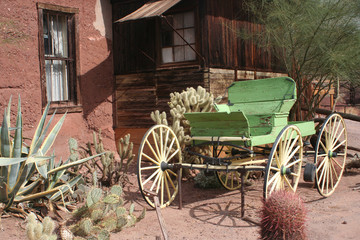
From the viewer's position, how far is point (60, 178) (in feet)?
16.3

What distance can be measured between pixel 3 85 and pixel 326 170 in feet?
18.6

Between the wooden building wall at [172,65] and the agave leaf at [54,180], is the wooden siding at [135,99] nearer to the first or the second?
the wooden building wall at [172,65]

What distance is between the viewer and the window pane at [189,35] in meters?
8.27

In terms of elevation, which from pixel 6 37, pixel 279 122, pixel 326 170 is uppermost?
pixel 6 37

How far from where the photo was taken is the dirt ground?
4238 millimetres

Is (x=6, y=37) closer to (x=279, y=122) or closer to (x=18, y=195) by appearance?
(x=18, y=195)

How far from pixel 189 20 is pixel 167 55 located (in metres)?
0.89

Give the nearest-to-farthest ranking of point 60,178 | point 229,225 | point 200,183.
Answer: point 229,225 < point 60,178 < point 200,183

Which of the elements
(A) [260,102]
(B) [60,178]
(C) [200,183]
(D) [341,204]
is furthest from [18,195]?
(D) [341,204]

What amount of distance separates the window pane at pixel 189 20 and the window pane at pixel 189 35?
10 cm

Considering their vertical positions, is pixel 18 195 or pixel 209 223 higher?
pixel 18 195

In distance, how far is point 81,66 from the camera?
27.7 feet

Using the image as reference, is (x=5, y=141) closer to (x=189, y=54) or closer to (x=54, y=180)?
(x=54, y=180)

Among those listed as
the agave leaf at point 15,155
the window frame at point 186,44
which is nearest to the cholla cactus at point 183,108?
the window frame at point 186,44
